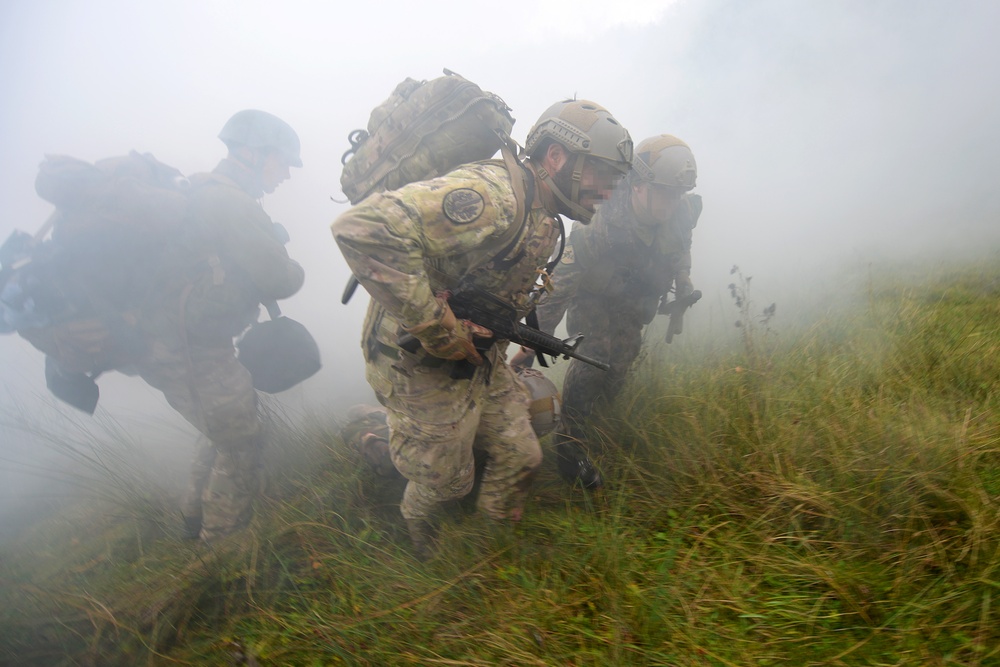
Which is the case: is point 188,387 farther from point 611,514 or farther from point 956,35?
point 956,35

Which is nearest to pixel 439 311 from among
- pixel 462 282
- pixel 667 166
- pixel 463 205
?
pixel 462 282

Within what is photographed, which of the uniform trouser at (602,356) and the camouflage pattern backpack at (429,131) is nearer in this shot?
the camouflage pattern backpack at (429,131)

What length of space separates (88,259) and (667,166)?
3311 millimetres

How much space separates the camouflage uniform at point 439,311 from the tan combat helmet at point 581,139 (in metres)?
0.13

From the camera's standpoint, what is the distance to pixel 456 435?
1.89m

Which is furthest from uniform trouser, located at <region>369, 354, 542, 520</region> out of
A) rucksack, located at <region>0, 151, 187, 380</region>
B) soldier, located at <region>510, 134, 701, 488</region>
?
rucksack, located at <region>0, 151, 187, 380</region>

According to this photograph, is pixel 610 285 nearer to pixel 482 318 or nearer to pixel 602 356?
pixel 602 356

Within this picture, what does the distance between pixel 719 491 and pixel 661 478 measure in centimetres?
25

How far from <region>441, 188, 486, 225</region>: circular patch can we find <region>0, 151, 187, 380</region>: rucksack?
2057 millimetres

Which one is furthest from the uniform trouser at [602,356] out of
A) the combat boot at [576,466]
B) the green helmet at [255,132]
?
the green helmet at [255,132]

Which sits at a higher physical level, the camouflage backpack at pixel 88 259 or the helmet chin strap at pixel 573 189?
the helmet chin strap at pixel 573 189

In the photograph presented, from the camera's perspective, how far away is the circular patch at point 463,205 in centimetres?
149

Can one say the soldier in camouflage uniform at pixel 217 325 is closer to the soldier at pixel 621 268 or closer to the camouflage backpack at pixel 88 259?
the camouflage backpack at pixel 88 259

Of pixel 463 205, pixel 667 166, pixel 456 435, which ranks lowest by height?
pixel 456 435
